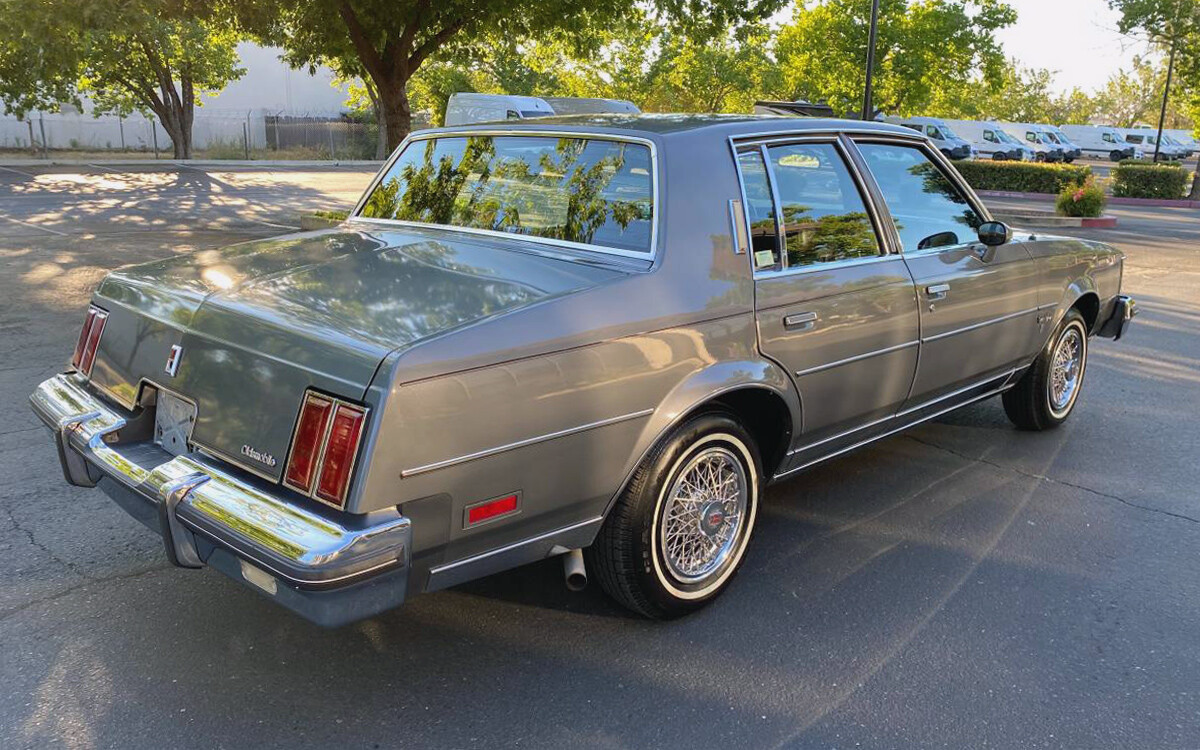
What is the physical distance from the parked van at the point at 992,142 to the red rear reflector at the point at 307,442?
5038cm

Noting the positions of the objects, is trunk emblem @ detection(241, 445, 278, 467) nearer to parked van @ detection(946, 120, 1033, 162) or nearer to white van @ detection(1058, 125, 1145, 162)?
parked van @ detection(946, 120, 1033, 162)

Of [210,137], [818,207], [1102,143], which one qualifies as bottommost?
[818,207]

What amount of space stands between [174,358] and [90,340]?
0.76 m

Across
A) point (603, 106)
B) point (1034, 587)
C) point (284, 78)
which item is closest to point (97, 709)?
point (1034, 587)

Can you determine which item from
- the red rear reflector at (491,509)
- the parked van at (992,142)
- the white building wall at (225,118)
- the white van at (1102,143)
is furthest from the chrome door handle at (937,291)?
the white van at (1102,143)

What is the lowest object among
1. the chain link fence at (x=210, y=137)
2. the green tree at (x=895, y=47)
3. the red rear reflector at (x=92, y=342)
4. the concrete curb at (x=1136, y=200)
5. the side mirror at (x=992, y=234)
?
the concrete curb at (x=1136, y=200)

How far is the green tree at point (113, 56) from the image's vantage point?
11.8 metres

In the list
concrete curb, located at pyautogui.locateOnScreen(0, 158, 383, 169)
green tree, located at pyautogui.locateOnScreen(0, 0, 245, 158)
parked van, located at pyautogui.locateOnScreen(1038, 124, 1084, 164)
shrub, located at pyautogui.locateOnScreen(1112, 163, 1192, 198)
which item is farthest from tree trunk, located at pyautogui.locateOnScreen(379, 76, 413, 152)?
parked van, located at pyautogui.locateOnScreen(1038, 124, 1084, 164)

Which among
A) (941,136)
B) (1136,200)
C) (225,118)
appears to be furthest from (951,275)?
(225,118)

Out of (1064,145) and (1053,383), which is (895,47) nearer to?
(1064,145)

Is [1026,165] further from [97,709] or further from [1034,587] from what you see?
[97,709]

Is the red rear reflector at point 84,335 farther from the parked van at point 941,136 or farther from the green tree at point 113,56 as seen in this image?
the parked van at point 941,136

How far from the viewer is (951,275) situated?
4.37m

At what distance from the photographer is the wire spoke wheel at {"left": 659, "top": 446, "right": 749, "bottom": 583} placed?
130 inches
